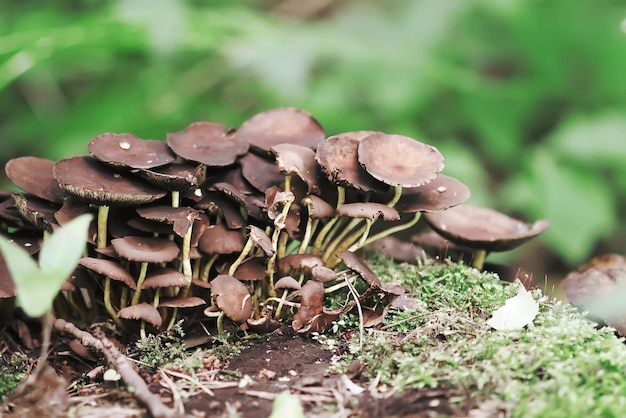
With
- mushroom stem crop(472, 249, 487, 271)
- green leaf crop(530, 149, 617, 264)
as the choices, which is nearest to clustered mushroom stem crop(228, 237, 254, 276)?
mushroom stem crop(472, 249, 487, 271)

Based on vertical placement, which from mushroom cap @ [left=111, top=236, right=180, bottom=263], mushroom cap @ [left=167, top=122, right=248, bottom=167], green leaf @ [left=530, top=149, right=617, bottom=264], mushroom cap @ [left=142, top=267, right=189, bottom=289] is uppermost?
mushroom cap @ [left=167, top=122, right=248, bottom=167]

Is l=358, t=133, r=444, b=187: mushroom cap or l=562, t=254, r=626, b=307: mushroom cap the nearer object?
l=358, t=133, r=444, b=187: mushroom cap

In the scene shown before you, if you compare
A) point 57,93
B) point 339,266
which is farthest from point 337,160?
point 57,93

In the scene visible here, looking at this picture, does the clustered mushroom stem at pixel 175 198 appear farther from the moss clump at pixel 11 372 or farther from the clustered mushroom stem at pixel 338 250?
the moss clump at pixel 11 372

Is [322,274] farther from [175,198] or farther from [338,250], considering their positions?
[175,198]

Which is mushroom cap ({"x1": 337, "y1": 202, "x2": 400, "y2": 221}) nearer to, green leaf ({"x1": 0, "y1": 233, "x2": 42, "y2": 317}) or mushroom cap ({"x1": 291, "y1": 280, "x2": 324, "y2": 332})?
mushroom cap ({"x1": 291, "y1": 280, "x2": 324, "y2": 332})

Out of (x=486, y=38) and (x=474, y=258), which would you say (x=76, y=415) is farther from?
(x=486, y=38)
